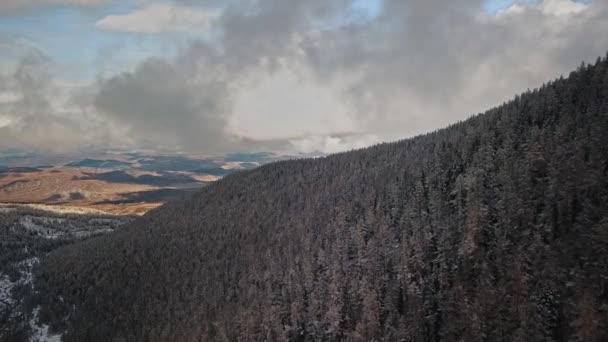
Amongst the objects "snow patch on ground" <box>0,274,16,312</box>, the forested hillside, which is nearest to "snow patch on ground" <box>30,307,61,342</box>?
the forested hillside

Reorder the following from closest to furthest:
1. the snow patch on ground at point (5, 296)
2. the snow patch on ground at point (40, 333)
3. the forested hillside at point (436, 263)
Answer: the forested hillside at point (436, 263) → the snow patch on ground at point (40, 333) → the snow patch on ground at point (5, 296)

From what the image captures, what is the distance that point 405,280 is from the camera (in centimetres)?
11394

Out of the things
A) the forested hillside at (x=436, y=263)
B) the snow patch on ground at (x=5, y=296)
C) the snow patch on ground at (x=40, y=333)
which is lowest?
the snow patch on ground at (x=40, y=333)

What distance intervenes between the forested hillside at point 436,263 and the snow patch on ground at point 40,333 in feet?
11.5

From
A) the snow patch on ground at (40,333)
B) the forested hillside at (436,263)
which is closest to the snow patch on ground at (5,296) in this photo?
the forested hillside at (436,263)

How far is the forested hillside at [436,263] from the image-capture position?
89.7 m

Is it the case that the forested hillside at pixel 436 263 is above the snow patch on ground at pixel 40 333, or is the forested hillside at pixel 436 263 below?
above

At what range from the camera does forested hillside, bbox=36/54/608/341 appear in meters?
89.7

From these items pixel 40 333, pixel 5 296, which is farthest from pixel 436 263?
pixel 5 296

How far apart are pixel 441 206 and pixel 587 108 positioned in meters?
48.4

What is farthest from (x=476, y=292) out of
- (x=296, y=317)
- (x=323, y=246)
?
(x=323, y=246)

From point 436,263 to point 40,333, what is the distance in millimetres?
146275

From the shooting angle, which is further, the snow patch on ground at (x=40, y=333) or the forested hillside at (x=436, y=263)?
the snow patch on ground at (x=40, y=333)

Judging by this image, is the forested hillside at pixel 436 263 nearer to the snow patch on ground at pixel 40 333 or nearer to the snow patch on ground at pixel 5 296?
the snow patch on ground at pixel 40 333
